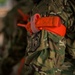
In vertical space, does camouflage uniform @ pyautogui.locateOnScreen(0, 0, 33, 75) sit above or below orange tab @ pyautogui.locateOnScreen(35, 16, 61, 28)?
below

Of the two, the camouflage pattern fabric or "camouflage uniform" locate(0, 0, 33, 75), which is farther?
"camouflage uniform" locate(0, 0, 33, 75)

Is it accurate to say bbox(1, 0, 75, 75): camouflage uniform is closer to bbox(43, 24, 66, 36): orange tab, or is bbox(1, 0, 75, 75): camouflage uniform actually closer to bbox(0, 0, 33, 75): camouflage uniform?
bbox(43, 24, 66, 36): orange tab

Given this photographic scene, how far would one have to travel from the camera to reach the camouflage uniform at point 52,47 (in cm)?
93

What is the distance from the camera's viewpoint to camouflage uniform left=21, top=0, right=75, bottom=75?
0.93m

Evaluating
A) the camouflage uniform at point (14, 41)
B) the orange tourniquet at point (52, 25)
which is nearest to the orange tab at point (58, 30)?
the orange tourniquet at point (52, 25)

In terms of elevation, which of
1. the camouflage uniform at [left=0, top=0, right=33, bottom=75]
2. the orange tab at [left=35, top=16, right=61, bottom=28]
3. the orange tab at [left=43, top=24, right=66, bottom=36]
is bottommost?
the camouflage uniform at [left=0, top=0, right=33, bottom=75]

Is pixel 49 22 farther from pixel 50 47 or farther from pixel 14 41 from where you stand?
pixel 14 41

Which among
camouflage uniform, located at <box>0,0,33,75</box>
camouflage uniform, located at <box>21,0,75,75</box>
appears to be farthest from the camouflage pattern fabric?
camouflage uniform, located at <box>0,0,33,75</box>

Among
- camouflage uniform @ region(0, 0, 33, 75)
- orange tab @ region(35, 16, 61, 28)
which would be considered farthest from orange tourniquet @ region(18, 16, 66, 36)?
camouflage uniform @ region(0, 0, 33, 75)

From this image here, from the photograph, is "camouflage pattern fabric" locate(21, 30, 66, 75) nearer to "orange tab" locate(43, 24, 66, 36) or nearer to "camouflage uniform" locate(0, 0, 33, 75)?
"orange tab" locate(43, 24, 66, 36)

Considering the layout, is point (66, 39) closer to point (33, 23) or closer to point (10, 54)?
point (33, 23)

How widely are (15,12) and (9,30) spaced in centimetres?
14

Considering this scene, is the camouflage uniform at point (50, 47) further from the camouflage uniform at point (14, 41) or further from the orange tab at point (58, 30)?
the camouflage uniform at point (14, 41)

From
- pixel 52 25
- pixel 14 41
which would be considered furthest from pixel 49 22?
pixel 14 41
